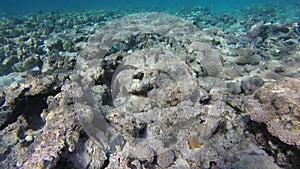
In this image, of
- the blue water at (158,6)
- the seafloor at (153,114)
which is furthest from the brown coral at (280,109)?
the blue water at (158,6)

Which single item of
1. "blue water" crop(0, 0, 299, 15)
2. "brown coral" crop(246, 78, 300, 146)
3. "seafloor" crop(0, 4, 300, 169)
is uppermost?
"brown coral" crop(246, 78, 300, 146)

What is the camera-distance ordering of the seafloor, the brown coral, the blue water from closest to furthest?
the brown coral < the seafloor < the blue water

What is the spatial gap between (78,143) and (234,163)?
8.66 feet

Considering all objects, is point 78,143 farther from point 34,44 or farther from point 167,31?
point 34,44

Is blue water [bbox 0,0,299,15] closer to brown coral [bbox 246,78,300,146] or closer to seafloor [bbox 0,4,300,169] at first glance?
seafloor [bbox 0,4,300,169]

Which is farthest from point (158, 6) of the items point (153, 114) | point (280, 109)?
point (280, 109)

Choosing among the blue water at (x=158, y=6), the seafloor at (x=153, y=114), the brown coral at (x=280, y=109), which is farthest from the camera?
the blue water at (x=158, y=6)

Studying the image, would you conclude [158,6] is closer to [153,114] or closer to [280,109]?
[153,114]

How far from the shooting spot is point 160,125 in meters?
4.33

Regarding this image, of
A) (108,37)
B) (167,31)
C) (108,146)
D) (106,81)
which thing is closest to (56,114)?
(108,146)

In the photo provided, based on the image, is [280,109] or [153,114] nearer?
[280,109]

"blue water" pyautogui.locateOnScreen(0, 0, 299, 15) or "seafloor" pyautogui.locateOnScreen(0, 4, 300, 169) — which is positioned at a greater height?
"seafloor" pyautogui.locateOnScreen(0, 4, 300, 169)

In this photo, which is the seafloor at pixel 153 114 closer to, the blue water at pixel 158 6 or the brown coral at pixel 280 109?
the brown coral at pixel 280 109

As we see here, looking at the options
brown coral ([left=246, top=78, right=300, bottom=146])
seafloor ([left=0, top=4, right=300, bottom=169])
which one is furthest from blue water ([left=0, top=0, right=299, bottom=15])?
brown coral ([left=246, top=78, right=300, bottom=146])
